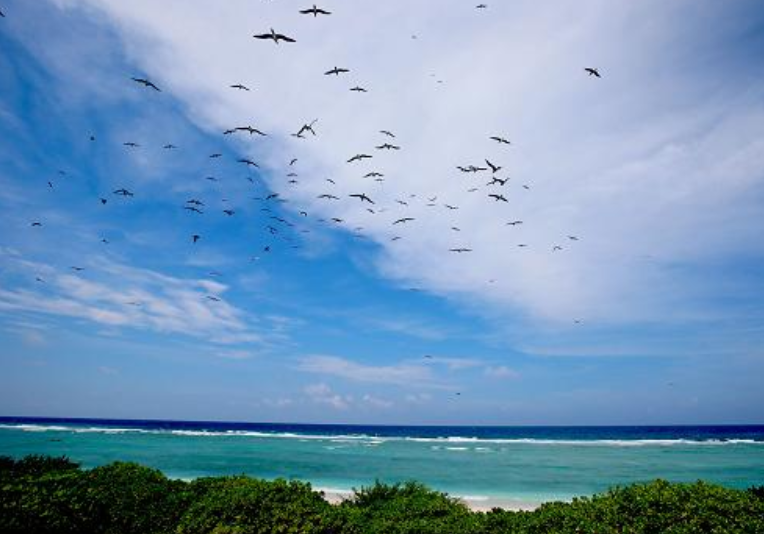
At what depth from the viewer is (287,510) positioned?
8.87 metres

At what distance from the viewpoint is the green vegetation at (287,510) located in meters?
7.79

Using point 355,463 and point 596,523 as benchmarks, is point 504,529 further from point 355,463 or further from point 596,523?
point 355,463

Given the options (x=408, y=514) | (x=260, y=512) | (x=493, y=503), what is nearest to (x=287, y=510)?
(x=260, y=512)

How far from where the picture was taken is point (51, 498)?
9.04m

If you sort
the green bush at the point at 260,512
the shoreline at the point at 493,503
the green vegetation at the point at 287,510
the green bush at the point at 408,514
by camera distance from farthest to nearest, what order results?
the shoreline at the point at 493,503
the green bush at the point at 408,514
the green bush at the point at 260,512
the green vegetation at the point at 287,510

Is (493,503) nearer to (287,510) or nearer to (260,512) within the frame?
(287,510)

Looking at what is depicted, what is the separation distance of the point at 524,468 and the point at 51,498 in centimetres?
3910

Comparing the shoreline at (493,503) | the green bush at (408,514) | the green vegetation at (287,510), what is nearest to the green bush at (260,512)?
the green vegetation at (287,510)

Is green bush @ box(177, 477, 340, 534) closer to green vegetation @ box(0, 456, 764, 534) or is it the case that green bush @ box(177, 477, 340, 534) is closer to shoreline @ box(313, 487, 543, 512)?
green vegetation @ box(0, 456, 764, 534)

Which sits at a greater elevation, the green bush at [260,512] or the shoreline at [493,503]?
the green bush at [260,512]

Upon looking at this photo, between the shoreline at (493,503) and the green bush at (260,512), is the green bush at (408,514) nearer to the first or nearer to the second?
the green bush at (260,512)

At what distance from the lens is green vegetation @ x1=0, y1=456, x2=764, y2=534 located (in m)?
7.79

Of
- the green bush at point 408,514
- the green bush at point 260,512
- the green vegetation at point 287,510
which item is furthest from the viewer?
the green bush at point 408,514

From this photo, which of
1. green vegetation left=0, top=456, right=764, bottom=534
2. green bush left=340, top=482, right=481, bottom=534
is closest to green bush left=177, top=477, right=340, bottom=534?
green vegetation left=0, top=456, right=764, bottom=534
